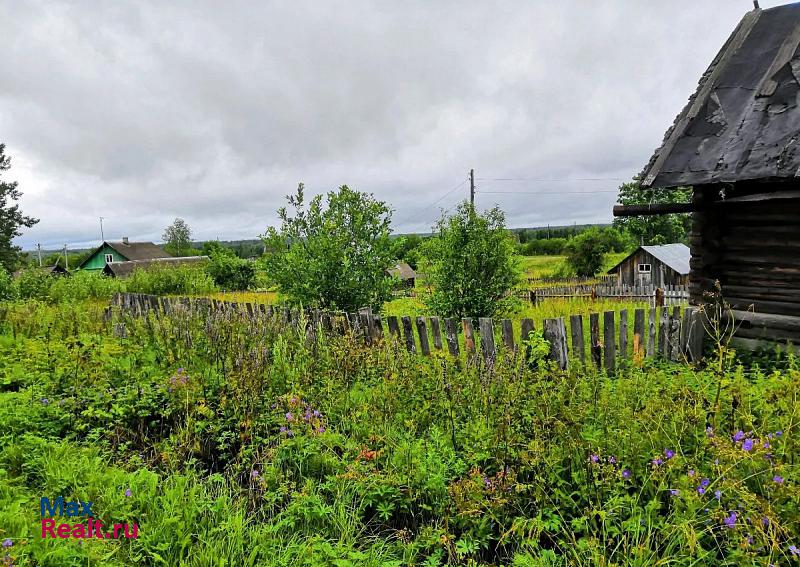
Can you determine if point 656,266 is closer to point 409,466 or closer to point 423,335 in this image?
point 423,335

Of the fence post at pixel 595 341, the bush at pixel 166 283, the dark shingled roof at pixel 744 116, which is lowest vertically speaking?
the fence post at pixel 595 341

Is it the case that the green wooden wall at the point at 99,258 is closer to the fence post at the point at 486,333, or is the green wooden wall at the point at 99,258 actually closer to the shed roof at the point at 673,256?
the shed roof at the point at 673,256

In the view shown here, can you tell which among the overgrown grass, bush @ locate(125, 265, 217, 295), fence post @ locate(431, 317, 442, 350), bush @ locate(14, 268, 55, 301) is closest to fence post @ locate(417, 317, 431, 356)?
fence post @ locate(431, 317, 442, 350)

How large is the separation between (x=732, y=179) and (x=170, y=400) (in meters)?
6.95

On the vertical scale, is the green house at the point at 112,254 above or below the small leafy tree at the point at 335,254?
above

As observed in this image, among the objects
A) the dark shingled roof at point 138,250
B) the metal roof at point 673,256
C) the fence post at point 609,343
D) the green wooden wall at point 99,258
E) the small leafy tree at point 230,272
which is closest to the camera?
the fence post at point 609,343

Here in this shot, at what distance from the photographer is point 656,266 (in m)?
31.3

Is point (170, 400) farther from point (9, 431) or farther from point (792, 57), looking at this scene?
point (792, 57)

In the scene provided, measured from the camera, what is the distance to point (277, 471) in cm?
317

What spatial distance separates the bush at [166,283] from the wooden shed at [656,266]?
26.1 meters

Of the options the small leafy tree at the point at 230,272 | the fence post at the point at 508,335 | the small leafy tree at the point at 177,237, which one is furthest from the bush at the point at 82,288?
the small leafy tree at the point at 177,237

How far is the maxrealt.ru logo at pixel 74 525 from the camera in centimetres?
225

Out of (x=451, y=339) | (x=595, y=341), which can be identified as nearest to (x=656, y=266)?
(x=595, y=341)

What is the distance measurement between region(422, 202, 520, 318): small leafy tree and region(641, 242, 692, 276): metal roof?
24.1 metres
